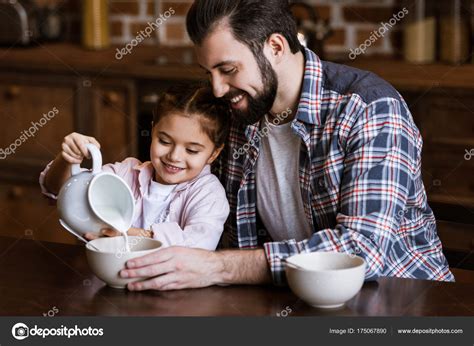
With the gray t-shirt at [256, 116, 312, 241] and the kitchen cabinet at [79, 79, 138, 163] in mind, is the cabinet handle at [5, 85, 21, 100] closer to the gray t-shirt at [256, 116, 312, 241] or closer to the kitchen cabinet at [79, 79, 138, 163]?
the kitchen cabinet at [79, 79, 138, 163]

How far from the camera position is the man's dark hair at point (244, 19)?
1.82m

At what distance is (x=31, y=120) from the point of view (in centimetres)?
408

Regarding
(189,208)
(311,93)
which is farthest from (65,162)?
(311,93)

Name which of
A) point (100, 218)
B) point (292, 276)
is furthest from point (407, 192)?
point (100, 218)

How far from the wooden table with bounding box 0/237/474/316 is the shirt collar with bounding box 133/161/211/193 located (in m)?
0.29

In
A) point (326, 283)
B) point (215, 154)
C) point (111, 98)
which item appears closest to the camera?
point (326, 283)

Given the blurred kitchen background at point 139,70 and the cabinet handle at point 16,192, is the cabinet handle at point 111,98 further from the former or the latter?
the cabinet handle at point 16,192

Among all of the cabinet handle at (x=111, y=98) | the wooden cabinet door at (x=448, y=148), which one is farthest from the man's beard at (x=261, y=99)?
the cabinet handle at (x=111, y=98)

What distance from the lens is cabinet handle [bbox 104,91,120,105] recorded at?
3.80 meters

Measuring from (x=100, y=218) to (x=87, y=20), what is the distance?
2616mm

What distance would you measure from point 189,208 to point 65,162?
1.00 feet

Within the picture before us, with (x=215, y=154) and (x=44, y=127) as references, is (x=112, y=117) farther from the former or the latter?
(x=215, y=154)

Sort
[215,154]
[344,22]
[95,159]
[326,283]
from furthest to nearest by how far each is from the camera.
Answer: [344,22], [215,154], [95,159], [326,283]

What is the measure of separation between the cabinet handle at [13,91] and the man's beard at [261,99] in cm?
242
